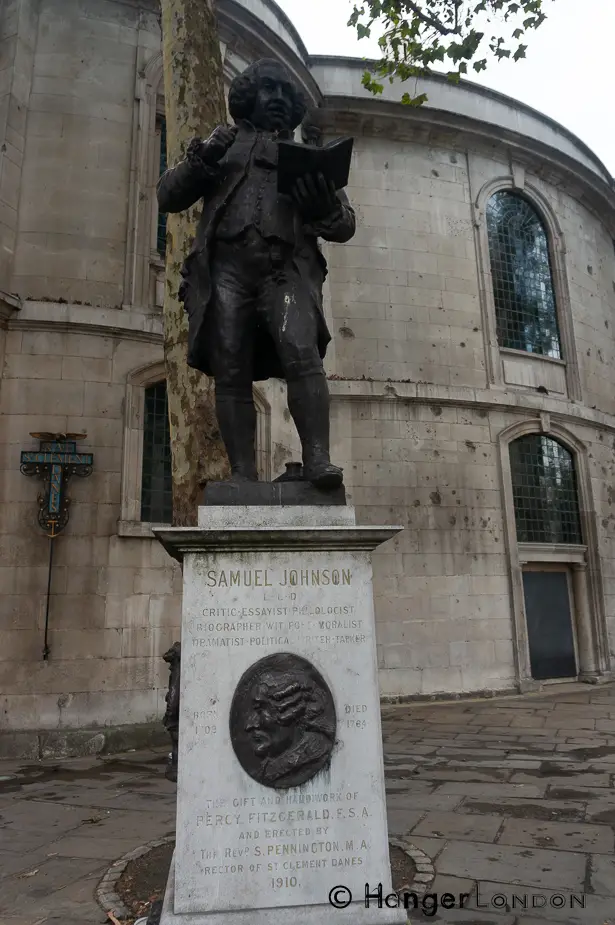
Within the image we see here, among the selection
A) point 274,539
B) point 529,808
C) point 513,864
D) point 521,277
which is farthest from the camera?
point 521,277

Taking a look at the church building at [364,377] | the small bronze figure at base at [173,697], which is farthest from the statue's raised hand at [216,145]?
the church building at [364,377]

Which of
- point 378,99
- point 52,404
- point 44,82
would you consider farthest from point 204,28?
point 378,99

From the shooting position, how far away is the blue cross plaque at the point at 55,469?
28.7 ft

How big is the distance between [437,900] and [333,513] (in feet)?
7.24

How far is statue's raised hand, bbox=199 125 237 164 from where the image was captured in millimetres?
3510

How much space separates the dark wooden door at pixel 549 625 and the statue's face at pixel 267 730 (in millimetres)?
11133

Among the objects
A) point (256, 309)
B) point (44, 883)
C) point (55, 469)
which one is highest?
point (55, 469)

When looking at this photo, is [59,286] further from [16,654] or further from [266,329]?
[266,329]

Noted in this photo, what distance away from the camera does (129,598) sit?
357 inches

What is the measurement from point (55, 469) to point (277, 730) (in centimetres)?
677

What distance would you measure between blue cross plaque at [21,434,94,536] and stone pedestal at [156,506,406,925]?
614 centimetres

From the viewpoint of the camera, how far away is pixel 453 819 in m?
5.12

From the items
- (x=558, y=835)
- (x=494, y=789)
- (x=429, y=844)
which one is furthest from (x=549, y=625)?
(x=429, y=844)

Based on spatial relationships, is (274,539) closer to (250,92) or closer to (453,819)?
(250,92)
